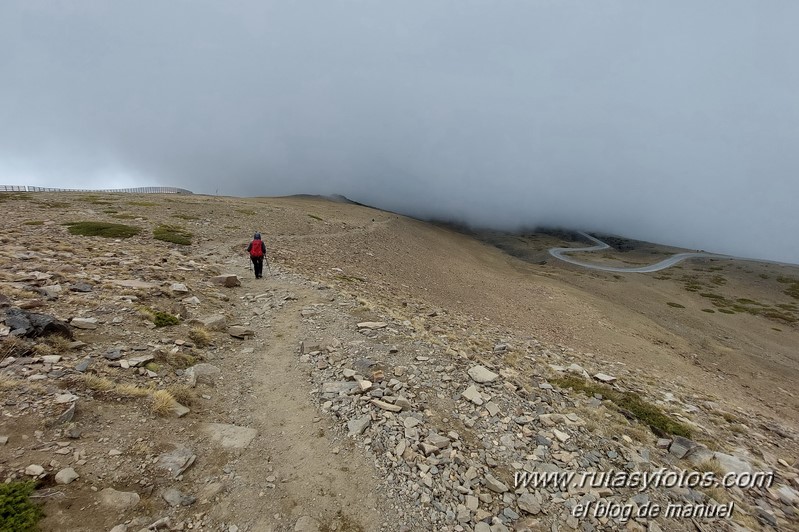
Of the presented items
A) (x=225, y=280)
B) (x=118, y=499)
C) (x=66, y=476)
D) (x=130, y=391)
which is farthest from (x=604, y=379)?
(x=225, y=280)

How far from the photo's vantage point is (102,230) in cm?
3023

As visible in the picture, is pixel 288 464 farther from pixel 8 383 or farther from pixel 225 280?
pixel 225 280

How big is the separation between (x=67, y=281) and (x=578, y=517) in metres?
19.7

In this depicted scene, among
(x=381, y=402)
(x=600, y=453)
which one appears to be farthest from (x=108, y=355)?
(x=600, y=453)

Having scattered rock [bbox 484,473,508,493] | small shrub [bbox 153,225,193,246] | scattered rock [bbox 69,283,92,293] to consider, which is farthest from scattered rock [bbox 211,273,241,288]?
scattered rock [bbox 484,473,508,493]

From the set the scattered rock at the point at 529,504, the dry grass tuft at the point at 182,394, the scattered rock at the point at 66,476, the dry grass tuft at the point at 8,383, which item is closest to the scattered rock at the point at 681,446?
the scattered rock at the point at 529,504

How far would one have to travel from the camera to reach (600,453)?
32.4ft

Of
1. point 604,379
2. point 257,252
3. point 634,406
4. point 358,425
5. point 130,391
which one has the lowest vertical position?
point 604,379

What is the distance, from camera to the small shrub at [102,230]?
1148 inches

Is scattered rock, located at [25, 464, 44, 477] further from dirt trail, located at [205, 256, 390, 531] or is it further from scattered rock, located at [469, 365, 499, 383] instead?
scattered rock, located at [469, 365, 499, 383]

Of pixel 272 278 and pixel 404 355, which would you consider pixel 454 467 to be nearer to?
pixel 404 355

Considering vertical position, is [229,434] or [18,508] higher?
[18,508]

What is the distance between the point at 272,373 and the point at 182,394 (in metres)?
2.92

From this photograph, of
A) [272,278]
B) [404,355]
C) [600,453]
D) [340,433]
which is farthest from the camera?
[272,278]
